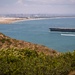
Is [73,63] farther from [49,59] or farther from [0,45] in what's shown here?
[0,45]

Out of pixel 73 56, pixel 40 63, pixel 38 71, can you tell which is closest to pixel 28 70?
pixel 38 71

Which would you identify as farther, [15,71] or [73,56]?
[73,56]

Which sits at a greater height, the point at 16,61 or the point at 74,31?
the point at 16,61

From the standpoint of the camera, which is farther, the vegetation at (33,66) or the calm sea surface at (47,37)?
the calm sea surface at (47,37)

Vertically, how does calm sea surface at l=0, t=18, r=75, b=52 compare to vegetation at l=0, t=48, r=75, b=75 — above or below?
below

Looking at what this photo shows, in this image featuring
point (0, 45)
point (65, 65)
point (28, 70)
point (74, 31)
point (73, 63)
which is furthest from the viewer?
point (74, 31)

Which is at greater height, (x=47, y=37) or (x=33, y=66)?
(x=33, y=66)

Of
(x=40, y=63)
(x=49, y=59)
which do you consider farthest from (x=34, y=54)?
(x=40, y=63)

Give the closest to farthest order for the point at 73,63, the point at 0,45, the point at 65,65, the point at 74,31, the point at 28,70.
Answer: the point at 28,70 → the point at 65,65 → the point at 73,63 → the point at 0,45 → the point at 74,31

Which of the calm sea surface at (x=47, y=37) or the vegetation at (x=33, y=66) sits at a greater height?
the vegetation at (x=33, y=66)

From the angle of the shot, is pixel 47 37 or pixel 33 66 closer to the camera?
pixel 33 66

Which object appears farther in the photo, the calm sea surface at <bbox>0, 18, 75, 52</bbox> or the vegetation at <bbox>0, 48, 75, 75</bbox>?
the calm sea surface at <bbox>0, 18, 75, 52</bbox>
